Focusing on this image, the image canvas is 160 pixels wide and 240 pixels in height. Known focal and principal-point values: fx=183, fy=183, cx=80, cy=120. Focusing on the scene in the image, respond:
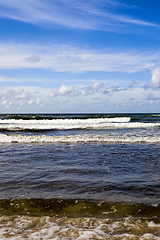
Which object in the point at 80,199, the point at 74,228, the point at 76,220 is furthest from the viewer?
the point at 80,199

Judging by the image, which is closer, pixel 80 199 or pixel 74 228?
pixel 74 228

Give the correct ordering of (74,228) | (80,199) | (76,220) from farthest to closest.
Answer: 1. (80,199)
2. (76,220)
3. (74,228)

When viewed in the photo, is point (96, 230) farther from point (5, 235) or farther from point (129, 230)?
point (5, 235)

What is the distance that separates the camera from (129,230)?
3748 millimetres

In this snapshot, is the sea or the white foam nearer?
the white foam

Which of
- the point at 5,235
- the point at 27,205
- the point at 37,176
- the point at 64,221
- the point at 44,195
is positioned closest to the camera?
the point at 5,235

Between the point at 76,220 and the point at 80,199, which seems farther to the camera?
the point at 80,199

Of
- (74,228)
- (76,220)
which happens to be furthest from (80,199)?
(74,228)

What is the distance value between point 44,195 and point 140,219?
8.96 ft

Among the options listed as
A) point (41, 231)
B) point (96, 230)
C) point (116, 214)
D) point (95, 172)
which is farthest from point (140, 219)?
point (95, 172)

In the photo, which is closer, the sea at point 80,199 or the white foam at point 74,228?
the white foam at point 74,228

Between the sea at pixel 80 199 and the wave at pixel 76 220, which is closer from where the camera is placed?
the wave at pixel 76 220

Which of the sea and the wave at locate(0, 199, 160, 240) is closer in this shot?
the wave at locate(0, 199, 160, 240)

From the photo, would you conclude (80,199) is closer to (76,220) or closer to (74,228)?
(76,220)
